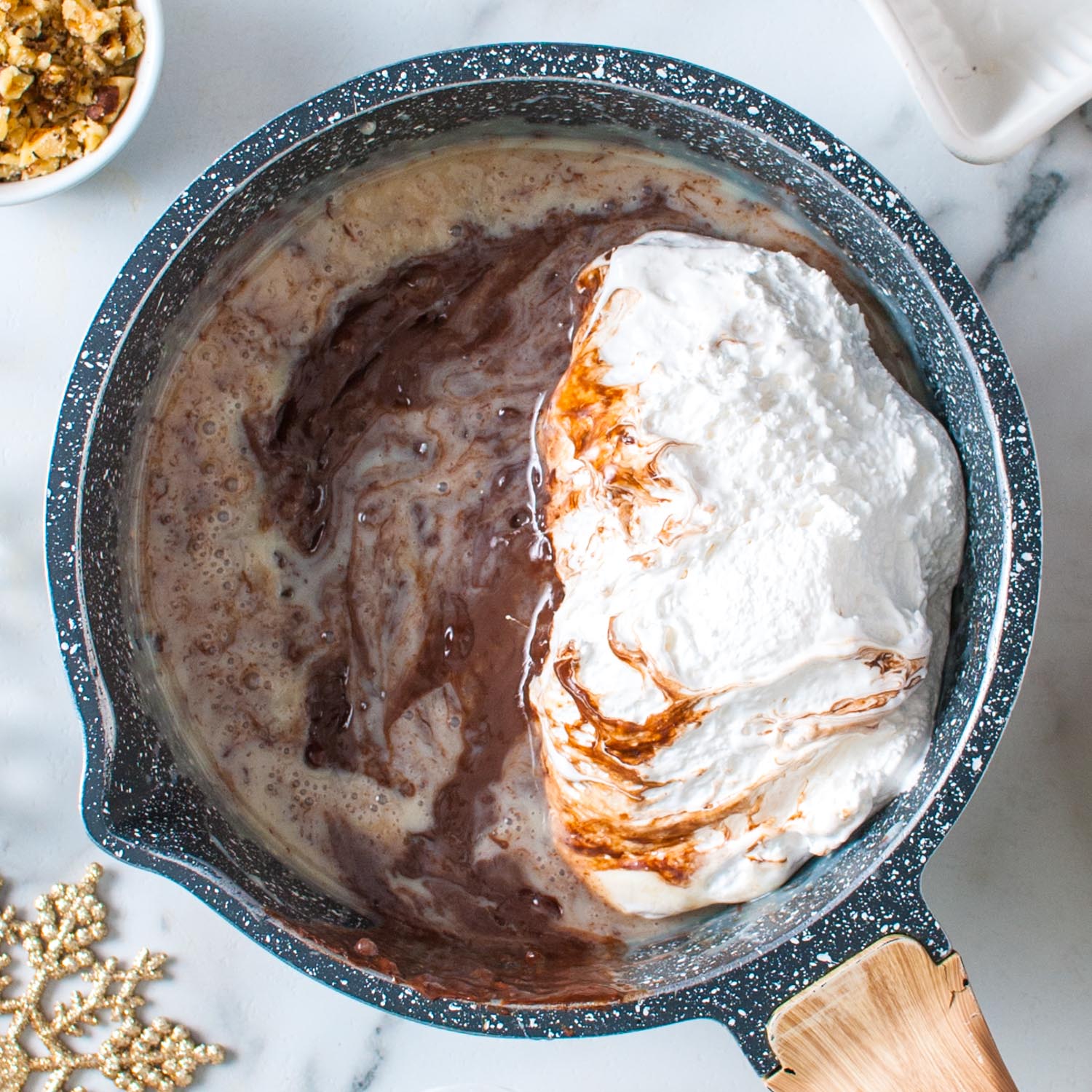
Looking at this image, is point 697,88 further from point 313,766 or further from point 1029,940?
point 1029,940

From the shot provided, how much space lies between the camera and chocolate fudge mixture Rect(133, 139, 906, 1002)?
1.10 m

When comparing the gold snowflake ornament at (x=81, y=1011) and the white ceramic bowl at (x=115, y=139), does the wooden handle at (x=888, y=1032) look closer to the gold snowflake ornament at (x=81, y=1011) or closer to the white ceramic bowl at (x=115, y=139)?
the gold snowflake ornament at (x=81, y=1011)

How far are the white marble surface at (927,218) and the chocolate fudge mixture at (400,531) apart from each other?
113mm

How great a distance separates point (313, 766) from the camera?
1137 millimetres

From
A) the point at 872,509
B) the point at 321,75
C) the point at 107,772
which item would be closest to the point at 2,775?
the point at 107,772

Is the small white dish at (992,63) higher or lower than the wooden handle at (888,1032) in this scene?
higher

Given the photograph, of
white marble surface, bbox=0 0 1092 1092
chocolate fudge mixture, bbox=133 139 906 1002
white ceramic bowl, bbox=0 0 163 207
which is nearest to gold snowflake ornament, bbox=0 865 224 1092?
white marble surface, bbox=0 0 1092 1092

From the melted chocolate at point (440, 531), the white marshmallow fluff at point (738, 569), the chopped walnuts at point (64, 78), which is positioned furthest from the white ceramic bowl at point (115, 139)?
the white marshmallow fluff at point (738, 569)

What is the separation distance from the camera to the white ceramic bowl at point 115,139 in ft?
3.34

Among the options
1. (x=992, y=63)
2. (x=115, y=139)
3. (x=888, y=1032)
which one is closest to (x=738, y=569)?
(x=888, y=1032)

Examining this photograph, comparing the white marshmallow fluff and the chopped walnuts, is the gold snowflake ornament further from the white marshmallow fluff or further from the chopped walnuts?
the chopped walnuts

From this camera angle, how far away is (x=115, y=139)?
3.35 feet

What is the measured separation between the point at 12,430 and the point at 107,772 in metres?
0.38

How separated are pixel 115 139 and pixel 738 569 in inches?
26.5
